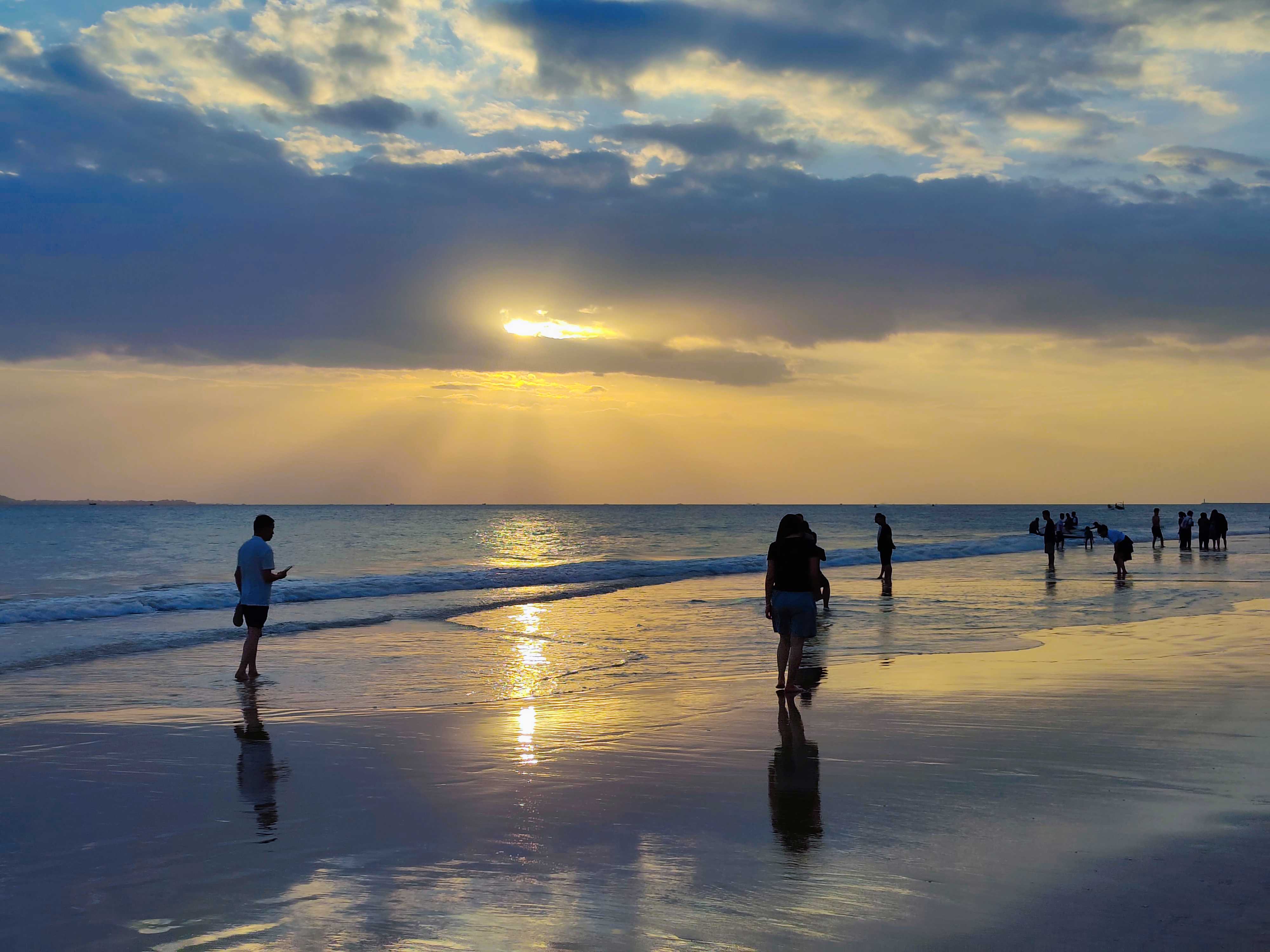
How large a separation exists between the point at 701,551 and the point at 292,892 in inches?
2147

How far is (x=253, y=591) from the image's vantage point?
40.5 feet

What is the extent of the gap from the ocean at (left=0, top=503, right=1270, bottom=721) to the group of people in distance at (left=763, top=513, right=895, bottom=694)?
7.51ft

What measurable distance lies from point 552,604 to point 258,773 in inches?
653

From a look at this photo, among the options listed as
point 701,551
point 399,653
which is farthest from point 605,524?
point 399,653

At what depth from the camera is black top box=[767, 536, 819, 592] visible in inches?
417

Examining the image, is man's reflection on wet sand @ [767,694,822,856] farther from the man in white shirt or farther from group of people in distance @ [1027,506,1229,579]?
group of people in distance @ [1027,506,1229,579]

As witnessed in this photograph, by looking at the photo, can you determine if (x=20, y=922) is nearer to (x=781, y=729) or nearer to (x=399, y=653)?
(x=781, y=729)

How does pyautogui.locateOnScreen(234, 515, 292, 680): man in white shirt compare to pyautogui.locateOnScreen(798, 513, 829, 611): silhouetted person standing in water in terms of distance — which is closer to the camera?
pyautogui.locateOnScreen(798, 513, 829, 611): silhouetted person standing in water

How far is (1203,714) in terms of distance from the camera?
8.76m

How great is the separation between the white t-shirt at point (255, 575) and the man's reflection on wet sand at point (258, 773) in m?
2.28

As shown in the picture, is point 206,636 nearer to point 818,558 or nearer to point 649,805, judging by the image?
point 818,558

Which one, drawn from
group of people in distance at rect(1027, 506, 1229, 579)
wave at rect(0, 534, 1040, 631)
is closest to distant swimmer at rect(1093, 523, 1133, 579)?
group of people in distance at rect(1027, 506, 1229, 579)

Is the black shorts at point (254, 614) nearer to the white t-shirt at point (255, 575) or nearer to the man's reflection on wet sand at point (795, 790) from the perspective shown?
the white t-shirt at point (255, 575)

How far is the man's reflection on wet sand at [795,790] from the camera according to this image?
5.49 m
